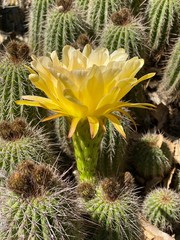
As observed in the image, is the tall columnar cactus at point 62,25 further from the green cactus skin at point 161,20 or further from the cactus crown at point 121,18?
the green cactus skin at point 161,20

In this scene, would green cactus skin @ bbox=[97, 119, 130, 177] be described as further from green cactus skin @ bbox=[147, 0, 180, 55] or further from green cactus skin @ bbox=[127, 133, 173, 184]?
green cactus skin @ bbox=[147, 0, 180, 55]

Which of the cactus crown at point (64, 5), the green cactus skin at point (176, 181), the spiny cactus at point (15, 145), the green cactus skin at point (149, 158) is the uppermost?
the cactus crown at point (64, 5)

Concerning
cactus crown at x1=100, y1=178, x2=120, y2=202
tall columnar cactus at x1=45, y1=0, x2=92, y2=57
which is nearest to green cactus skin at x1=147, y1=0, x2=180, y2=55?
tall columnar cactus at x1=45, y1=0, x2=92, y2=57

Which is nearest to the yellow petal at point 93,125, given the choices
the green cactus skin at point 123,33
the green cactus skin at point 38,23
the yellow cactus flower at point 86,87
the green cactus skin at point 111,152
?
the yellow cactus flower at point 86,87

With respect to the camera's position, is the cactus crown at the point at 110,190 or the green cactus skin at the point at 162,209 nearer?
the cactus crown at the point at 110,190

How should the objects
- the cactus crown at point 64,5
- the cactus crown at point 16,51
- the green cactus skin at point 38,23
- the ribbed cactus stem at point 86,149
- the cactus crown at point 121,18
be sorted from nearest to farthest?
the ribbed cactus stem at point 86,149, the cactus crown at point 16,51, the cactus crown at point 121,18, the cactus crown at point 64,5, the green cactus skin at point 38,23

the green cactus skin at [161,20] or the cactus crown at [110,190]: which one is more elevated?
the green cactus skin at [161,20]
